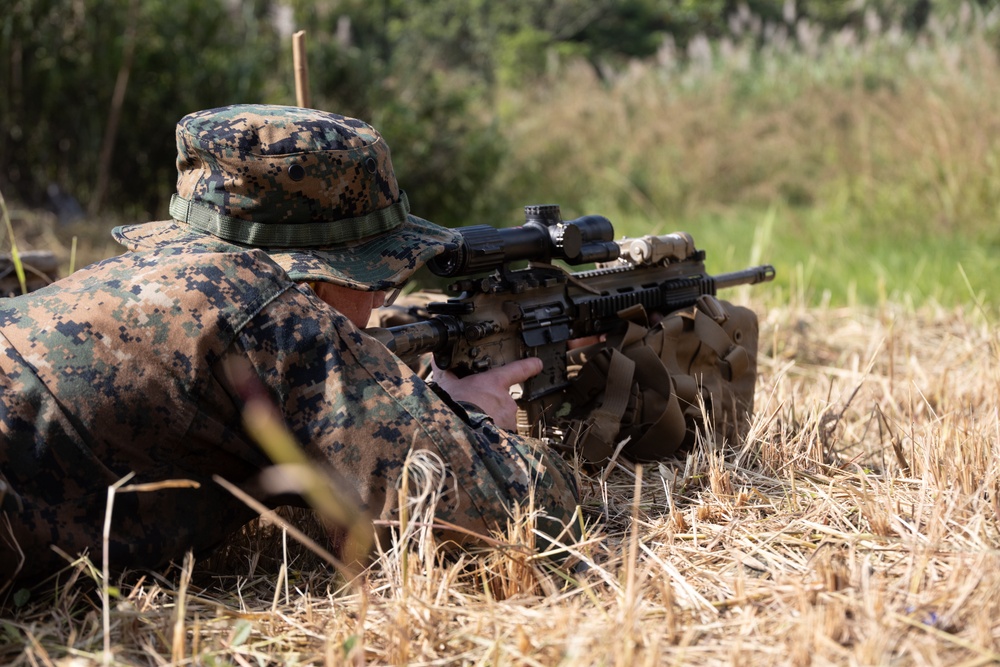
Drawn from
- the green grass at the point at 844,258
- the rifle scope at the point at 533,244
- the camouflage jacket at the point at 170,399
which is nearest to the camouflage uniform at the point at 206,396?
the camouflage jacket at the point at 170,399

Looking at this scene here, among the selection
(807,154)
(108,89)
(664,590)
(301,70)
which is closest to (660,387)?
(664,590)

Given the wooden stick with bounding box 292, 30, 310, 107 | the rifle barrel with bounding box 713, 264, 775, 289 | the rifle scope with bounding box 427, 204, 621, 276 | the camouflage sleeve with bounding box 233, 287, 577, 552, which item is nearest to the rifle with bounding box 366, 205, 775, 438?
the rifle scope with bounding box 427, 204, 621, 276

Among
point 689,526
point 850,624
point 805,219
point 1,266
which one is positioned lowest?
point 805,219

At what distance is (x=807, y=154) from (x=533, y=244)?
32.7 ft

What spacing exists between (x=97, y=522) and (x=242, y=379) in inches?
20.2

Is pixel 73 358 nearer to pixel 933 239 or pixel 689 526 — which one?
pixel 689 526

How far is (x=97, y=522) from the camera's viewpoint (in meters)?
2.33

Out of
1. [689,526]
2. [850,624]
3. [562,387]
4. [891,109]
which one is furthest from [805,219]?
[850,624]

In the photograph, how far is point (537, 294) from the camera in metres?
3.42

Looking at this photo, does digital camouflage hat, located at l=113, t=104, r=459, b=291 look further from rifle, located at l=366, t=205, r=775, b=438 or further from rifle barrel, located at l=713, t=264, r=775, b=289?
rifle barrel, located at l=713, t=264, r=775, b=289

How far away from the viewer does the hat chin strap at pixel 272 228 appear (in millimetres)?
2609

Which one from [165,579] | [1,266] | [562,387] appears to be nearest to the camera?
[165,579]

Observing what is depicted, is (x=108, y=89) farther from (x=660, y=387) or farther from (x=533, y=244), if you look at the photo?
(x=660, y=387)

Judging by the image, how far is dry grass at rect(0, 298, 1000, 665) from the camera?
2.03 metres
